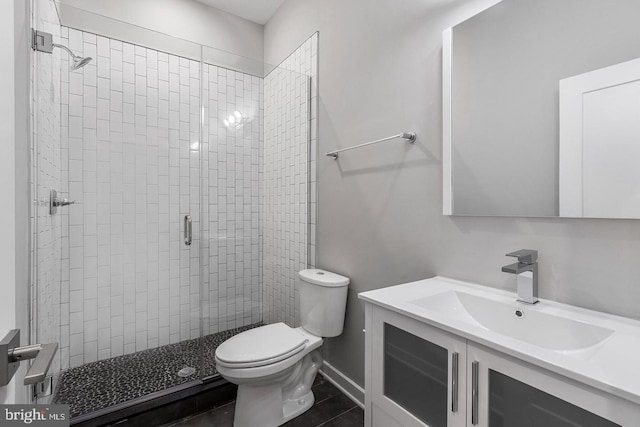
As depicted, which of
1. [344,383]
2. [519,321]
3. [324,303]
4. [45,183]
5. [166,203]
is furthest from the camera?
[166,203]

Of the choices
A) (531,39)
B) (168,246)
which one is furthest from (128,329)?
(531,39)

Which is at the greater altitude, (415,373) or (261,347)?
(415,373)

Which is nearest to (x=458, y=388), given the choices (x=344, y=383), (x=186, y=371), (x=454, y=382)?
(x=454, y=382)

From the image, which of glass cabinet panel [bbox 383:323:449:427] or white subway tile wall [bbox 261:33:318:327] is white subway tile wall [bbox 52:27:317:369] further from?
glass cabinet panel [bbox 383:323:449:427]

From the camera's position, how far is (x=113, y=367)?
6.50ft

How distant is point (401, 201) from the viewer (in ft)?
5.11

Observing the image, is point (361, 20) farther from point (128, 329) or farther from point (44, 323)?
point (128, 329)

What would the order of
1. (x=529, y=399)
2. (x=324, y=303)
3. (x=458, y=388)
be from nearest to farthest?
(x=529, y=399), (x=458, y=388), (x=324, y=303)

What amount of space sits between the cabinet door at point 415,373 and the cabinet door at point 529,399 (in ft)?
0.14

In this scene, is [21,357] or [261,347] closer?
[21,357]

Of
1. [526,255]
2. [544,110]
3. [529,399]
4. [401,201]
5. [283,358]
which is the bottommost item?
[283,358]

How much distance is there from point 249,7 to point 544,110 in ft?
8.31
